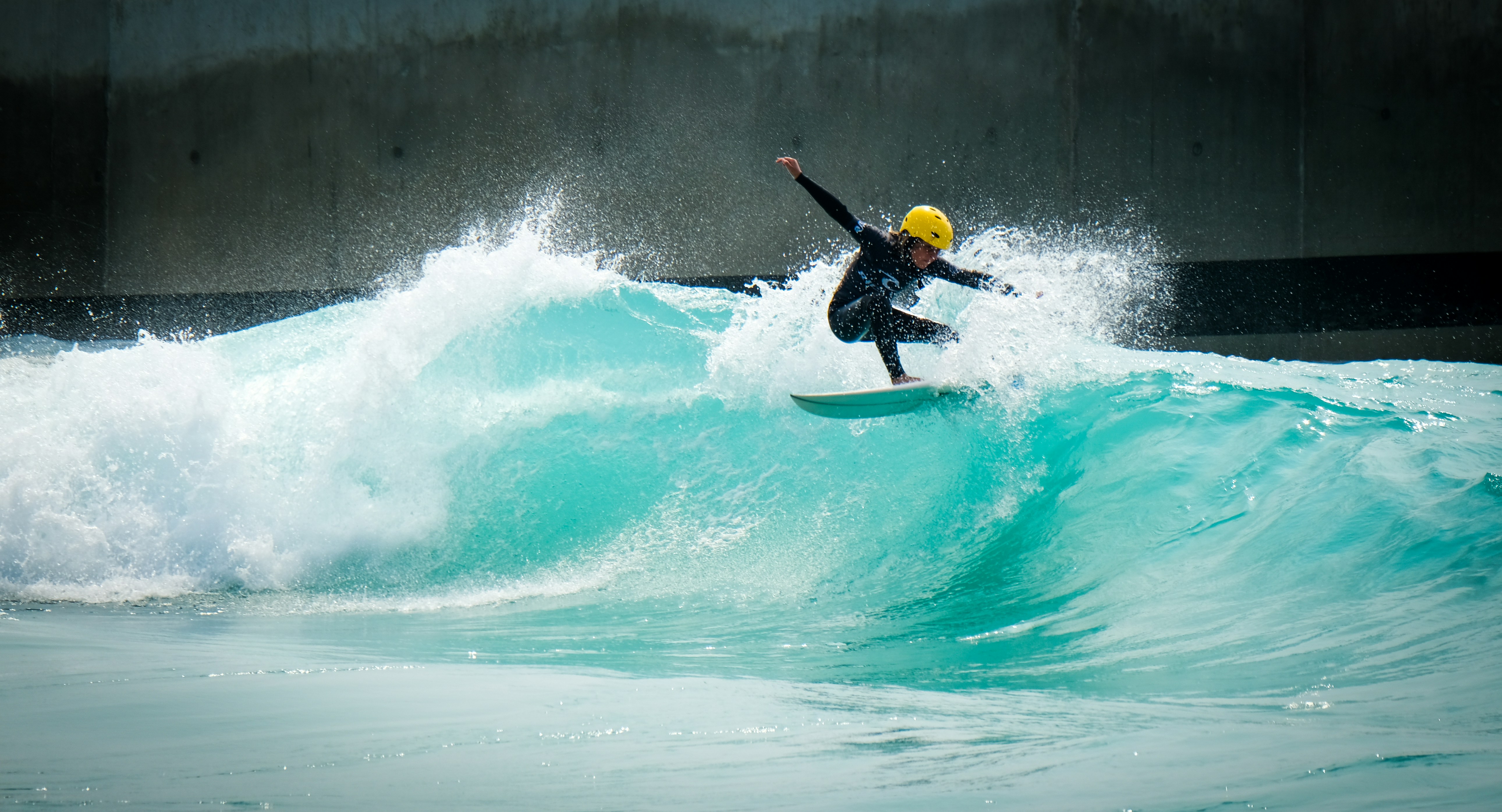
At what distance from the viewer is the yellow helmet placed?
16.2ft

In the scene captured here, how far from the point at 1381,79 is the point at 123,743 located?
442 inches

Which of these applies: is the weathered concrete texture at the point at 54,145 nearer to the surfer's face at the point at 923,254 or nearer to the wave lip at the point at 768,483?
the wave lip at the point at 768,483

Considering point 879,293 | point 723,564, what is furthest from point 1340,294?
point 723,564

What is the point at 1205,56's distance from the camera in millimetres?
9984

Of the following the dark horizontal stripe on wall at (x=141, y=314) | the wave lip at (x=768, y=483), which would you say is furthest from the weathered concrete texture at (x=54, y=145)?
the wave lip at (x=768, y=483)

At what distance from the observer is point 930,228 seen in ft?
16.2

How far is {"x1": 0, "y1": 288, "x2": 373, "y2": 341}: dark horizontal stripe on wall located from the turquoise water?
3.72 m

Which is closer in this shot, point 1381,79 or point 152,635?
point 152,635

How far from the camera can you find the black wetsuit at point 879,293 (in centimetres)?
503

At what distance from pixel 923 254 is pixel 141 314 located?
998cm

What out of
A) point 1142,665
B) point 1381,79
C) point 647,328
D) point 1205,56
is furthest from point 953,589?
point 1381,79

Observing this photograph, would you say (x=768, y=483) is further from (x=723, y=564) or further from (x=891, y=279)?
(x=891, y=279)

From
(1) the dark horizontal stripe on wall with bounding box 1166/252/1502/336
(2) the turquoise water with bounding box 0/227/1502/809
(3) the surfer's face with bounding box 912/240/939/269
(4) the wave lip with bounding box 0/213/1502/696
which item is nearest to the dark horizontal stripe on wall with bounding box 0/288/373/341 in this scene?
(2) the turquoise water with bounding box 0/227/1502/809

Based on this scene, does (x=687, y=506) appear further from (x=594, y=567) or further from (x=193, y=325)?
(x=193, y=325)
